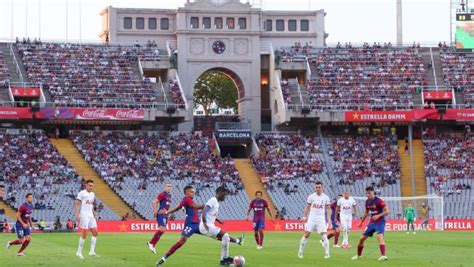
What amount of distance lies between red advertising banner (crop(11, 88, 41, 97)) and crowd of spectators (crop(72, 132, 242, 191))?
471cm

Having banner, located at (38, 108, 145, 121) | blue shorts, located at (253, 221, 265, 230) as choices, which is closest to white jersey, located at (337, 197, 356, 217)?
blue shorts, located at (253, 221, 265, 230)

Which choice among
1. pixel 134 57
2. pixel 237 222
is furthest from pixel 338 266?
pixel 134 57

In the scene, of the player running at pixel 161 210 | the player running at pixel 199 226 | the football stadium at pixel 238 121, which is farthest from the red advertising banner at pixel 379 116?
the player running at pixel 199 226

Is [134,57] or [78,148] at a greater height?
[134,57]

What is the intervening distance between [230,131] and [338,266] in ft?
203

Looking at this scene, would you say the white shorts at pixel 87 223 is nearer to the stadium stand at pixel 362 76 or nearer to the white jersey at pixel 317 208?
the white jersey at pixel 317 208

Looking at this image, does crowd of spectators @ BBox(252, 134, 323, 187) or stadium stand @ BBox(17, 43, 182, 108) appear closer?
crowd of spectators @ BBox(252, 134, 323, 187)

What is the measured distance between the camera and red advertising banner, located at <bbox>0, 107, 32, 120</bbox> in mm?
86062

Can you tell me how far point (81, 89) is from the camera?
91562 millimetres

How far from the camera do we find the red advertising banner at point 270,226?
68188mm

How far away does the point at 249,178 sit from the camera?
85.9m

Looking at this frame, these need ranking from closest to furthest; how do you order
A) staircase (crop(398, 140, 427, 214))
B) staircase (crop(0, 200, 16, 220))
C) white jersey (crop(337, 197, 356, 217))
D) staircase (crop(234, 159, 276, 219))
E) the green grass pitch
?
the green grass pitch → white jersey (crop(337, 197, 356, 217)) → staircase (crop(0, 200, 16, 220)) → staircase (crop(234, 159, 276, 219)) → staircase (crop(398, 140, 427, 214))

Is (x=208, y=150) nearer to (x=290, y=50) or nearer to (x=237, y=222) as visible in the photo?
(x=290, y=50)

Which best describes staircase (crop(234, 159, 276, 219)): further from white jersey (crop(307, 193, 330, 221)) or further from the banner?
white jersey (crop(307, 193, 330, 221))
